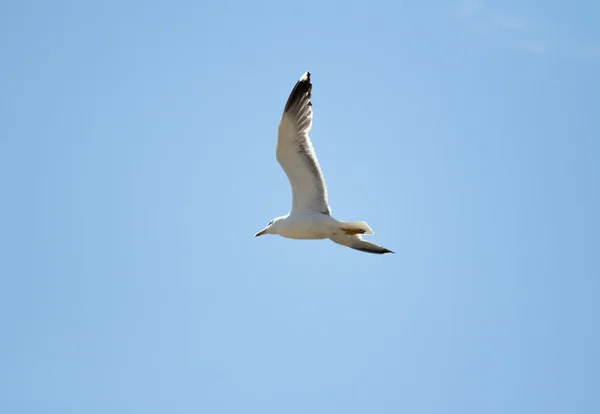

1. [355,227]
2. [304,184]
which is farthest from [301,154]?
[355,227]

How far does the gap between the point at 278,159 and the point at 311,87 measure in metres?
1.09

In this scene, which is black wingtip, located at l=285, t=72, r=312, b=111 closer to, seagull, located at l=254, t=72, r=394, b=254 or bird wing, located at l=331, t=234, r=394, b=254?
seagull, located at l=254, t=72, r=394, b=254

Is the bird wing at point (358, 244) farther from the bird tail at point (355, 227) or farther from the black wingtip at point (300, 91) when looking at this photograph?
the black wingtip at point (300, 91)

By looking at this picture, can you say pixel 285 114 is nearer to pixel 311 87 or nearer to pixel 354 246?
pixel 311 87

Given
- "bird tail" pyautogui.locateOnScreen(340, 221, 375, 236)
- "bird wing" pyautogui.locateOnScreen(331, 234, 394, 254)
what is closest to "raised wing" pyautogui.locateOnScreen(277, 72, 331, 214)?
"bird wing" pyautogui.locateOnScreen(331, 234, 394, 254)

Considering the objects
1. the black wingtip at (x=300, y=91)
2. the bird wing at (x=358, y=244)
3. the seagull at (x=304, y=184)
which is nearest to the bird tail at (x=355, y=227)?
the seagull at (x=304, y=184)

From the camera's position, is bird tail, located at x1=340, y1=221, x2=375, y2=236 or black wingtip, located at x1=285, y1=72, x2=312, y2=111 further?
black wingtip, located at x1=285, y1=72, x2=312, y2=111

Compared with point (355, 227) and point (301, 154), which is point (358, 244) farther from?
point (301, 154)

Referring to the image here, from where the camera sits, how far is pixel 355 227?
77.1ft

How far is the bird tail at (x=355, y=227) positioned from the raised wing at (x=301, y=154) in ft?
1.85

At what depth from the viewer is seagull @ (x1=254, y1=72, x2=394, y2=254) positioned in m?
23.8

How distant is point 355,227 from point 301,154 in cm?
127

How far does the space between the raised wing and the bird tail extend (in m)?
0.56

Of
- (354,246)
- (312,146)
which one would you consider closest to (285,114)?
(312,146)
